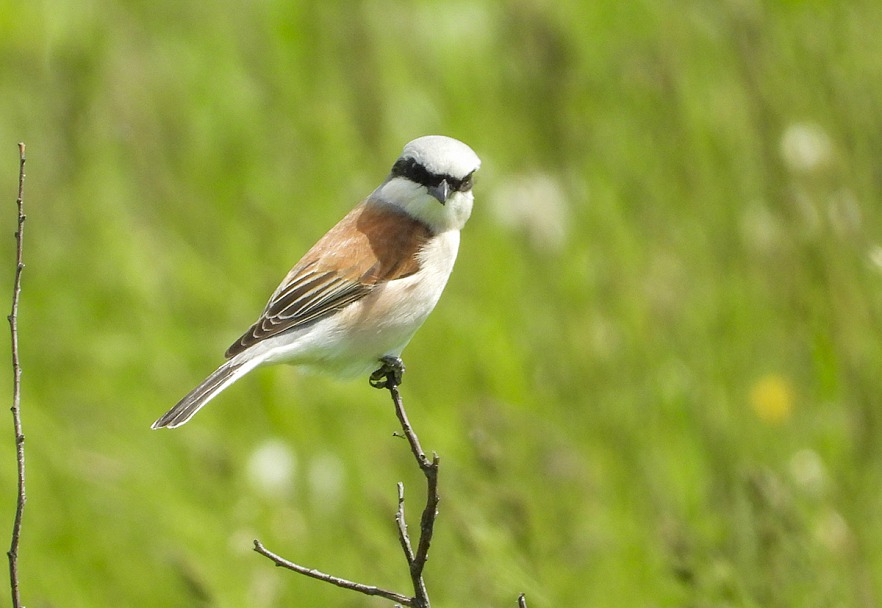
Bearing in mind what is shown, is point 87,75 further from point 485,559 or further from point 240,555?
point 485,559

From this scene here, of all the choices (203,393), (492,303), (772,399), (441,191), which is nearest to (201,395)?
(203,393)

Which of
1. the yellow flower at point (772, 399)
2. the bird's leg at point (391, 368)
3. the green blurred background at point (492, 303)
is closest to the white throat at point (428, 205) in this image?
the bird's leg at point (391, 368)

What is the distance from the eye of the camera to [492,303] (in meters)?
4.22

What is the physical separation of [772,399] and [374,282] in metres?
1.44

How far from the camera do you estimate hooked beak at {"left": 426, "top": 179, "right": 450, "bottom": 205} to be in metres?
3.08

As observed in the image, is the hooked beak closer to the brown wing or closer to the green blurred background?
the brown wing

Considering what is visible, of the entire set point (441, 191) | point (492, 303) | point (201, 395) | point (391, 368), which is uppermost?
point (492, 303)

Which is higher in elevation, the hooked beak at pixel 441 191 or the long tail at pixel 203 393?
the hooked beak at pixel 441 191

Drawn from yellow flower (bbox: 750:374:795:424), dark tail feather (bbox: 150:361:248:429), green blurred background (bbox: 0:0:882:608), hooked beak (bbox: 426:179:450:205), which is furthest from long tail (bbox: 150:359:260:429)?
yellow flower (bbox: 750:374:795:424)

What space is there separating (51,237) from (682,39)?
2729 millimetres

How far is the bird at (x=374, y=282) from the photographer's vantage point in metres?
2.94

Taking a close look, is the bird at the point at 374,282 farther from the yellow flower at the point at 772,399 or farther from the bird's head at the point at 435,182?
the yellow flower at the point at 772,399

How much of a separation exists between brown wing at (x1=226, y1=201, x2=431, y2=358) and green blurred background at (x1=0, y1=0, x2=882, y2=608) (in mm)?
527

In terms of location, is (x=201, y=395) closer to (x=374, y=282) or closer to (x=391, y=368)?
A: (x=391, y=368)
